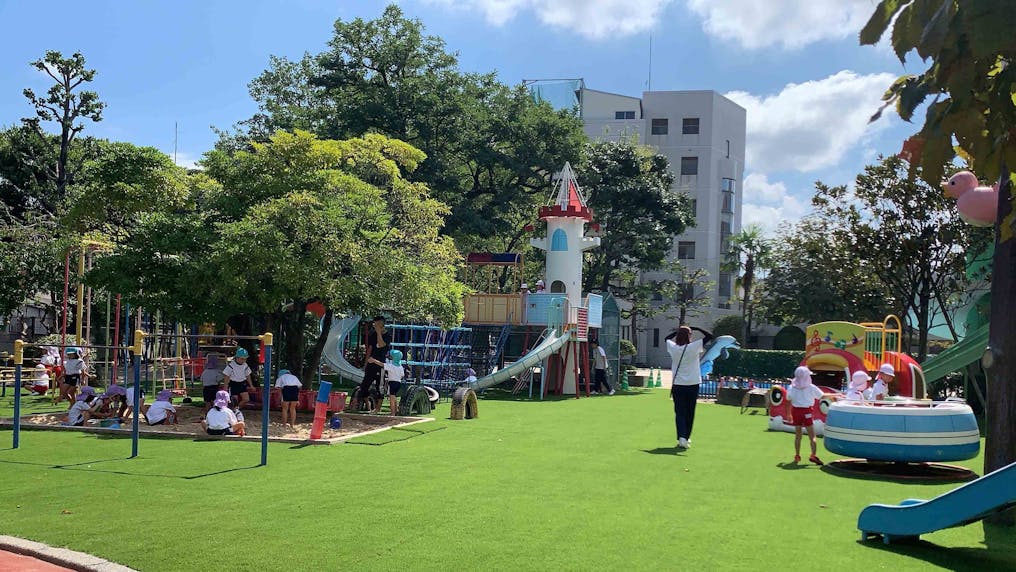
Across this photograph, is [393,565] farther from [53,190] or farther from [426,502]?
[53,190]

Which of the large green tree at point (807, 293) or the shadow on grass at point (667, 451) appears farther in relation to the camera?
the large green tree at point (807, 293)

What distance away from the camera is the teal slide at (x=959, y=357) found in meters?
20.5

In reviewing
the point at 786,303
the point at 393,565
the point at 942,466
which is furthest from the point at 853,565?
the point at 786,303

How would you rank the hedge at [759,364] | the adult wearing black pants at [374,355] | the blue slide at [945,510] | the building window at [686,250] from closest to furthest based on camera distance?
the blue slide at [945,510]
the adult wearing black pants at [374,355]
the hedge at [759,364]
the building window at [686,250]

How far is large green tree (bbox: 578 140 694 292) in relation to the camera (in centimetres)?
3875

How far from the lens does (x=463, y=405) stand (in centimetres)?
1827

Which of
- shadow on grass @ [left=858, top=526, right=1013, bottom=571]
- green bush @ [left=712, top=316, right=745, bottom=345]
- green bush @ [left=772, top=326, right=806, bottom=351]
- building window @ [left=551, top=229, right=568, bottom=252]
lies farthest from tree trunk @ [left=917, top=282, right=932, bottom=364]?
green bush @ [left=712, top=316, right=745, bottom=345]

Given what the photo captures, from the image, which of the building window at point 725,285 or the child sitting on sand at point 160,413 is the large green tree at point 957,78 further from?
the building window at point 725,285

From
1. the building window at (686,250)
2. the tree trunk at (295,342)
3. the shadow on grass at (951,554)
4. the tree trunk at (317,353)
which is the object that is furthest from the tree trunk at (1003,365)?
the building window at (686,250)

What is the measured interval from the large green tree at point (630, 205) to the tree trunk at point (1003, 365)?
3013 centimetres

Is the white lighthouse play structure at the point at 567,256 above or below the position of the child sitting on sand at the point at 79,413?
above

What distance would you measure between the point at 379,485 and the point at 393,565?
3428mm

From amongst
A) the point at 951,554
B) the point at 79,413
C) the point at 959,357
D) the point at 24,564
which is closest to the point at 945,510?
the point at 951,554

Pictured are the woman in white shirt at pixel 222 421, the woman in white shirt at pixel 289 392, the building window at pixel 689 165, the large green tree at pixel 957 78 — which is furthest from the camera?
the building window at pixel 689 165
